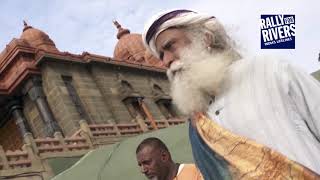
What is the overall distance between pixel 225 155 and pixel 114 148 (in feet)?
25.1

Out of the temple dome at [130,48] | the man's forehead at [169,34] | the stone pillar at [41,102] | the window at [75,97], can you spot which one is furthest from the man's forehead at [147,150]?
the temple dome at [130,48]

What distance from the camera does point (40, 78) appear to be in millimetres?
19531

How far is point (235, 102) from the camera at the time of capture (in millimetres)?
1882

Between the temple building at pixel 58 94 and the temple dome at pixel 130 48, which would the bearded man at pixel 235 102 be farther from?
the temple dome at pixel 130 48

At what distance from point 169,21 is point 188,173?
114 centimetres

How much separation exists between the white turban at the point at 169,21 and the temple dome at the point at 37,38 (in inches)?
798

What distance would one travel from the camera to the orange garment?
2.75 meters

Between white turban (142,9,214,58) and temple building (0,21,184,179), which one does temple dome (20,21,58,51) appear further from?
white turban (142,9,214,58)

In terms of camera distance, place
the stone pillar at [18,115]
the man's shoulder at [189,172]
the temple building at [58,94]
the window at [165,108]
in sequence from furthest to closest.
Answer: the window at [165,108] < the stone pillar at [18,115] < the temple building at [58,94] < the man's shoulder at [189,172]

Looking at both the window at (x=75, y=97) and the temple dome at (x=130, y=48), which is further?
the temple dome at (x=130, y=48)

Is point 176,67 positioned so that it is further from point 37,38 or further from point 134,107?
point 37,38

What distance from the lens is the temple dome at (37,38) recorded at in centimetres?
2208

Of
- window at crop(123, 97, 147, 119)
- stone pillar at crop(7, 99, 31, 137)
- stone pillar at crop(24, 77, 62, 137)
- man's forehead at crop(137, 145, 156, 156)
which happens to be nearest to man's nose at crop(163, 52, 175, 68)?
man's forehead at crop(137, 145, 156, 156)

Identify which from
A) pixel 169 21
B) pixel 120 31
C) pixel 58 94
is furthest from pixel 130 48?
pixel 169 21
